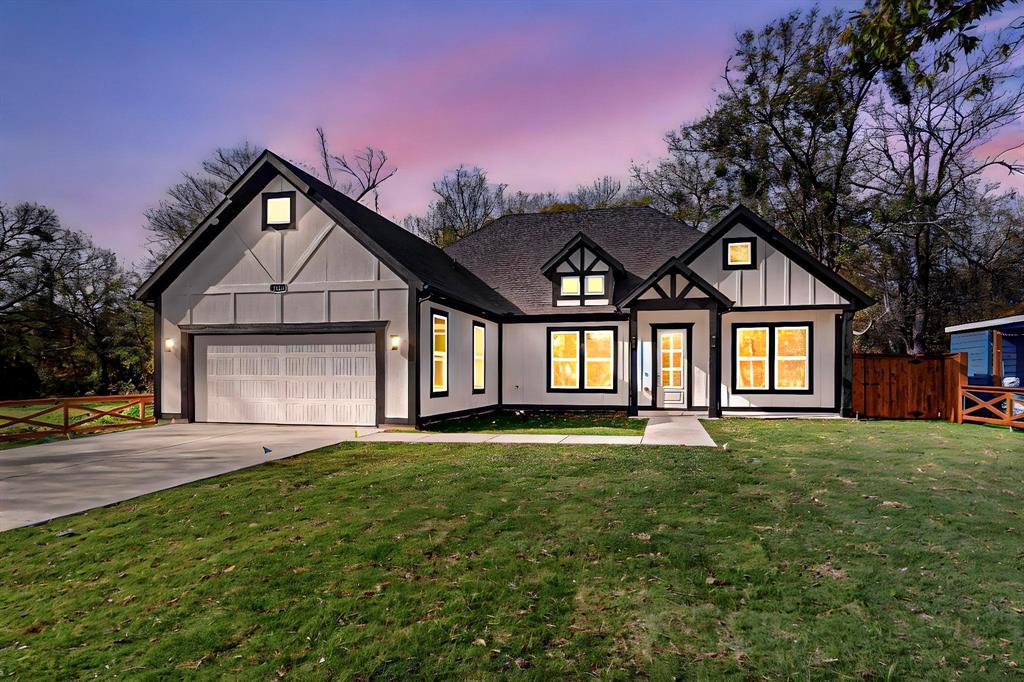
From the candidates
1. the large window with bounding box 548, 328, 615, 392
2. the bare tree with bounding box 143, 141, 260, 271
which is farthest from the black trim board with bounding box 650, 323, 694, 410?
the bare tree with bounding box 143, 141, 260, 271

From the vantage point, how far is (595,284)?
59.2ft

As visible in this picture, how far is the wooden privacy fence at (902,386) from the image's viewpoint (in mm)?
15859

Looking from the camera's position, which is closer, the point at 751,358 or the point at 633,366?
the point at 633,366

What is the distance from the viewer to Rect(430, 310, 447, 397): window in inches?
561

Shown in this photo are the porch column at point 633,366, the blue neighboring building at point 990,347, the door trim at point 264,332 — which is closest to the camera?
the door trim at point 264,332

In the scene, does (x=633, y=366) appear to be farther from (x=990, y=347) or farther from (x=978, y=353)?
(x=978, y=353)

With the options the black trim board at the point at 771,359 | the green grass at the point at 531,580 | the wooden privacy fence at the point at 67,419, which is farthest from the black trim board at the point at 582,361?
the wooden privacy fence at the point at 67,419

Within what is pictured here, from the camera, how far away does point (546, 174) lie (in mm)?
35438

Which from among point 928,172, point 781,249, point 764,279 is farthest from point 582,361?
point 928,172

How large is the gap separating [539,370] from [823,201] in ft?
56.3

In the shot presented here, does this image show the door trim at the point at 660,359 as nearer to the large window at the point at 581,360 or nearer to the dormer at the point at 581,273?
the large window at the point at 581,360

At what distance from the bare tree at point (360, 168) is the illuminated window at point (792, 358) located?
951 inches

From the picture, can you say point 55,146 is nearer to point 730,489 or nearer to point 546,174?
point 546,174

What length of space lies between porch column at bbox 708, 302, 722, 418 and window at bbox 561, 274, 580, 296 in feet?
13.8
